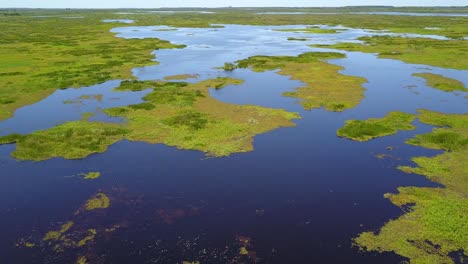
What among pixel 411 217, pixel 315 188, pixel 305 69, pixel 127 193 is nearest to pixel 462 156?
pixel 411 217

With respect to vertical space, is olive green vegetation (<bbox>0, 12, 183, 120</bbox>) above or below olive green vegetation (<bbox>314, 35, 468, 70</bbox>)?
below

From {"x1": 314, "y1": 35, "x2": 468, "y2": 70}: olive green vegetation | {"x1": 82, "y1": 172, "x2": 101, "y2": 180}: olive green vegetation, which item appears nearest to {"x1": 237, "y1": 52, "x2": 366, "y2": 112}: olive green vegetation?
{"x1": 314, "y1": 35, "x2": 468, "y2": 70}: olive green vegetation

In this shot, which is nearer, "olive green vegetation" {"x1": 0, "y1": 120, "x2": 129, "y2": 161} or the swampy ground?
the swampy ground

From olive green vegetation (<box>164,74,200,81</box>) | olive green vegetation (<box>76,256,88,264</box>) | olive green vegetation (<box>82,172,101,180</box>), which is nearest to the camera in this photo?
olive green vegetation (<box>76,256,88,264</box>)

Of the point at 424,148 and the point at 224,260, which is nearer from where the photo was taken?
the point at 224,260

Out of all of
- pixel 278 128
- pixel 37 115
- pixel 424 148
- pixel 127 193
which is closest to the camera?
pixel 127 193

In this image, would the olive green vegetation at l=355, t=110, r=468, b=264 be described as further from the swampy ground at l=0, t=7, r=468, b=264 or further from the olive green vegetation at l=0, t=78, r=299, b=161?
the olive green vegetation at l=0, t=78, r=299, b=161

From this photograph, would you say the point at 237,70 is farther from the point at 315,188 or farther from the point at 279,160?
the point at 315,188
